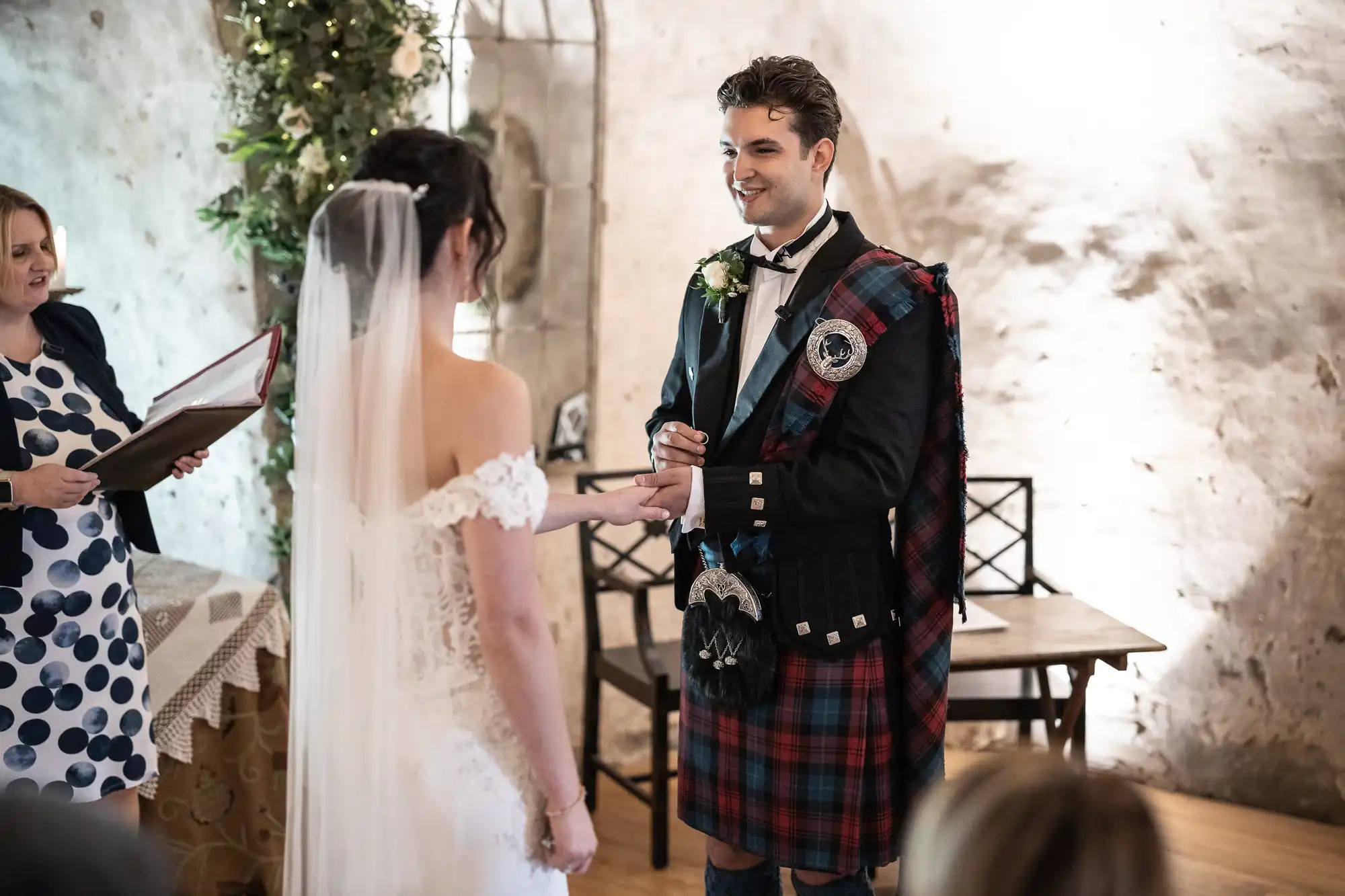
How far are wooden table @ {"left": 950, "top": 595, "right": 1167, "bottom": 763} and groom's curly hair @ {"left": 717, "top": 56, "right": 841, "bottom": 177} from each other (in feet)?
4.58

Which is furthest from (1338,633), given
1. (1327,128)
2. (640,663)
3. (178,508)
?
(178,508)

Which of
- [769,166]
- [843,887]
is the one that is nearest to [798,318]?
[769,166]

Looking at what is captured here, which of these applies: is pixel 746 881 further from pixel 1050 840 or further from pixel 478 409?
pixel 1050 840

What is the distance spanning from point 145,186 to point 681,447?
2.03m

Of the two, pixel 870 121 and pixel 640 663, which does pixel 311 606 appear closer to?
pixel 640 663

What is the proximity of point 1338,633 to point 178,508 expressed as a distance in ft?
10.9

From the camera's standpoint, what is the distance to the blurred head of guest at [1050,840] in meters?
0.93

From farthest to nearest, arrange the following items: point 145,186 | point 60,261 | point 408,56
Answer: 1. point 145,186
2. point 408,56
3. point 60,261

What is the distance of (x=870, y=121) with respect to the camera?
13.5ft

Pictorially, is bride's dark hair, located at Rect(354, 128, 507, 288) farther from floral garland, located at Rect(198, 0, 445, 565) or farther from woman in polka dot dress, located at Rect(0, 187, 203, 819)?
floral garland, located at Rect(198, 0, 445, 565)

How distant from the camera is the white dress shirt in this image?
87.7 inches

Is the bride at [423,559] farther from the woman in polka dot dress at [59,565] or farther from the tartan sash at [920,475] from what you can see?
the woman in polka dot dress at [59,565]

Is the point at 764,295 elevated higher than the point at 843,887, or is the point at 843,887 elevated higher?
the point at 764,295

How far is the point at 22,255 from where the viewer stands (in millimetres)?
2295
